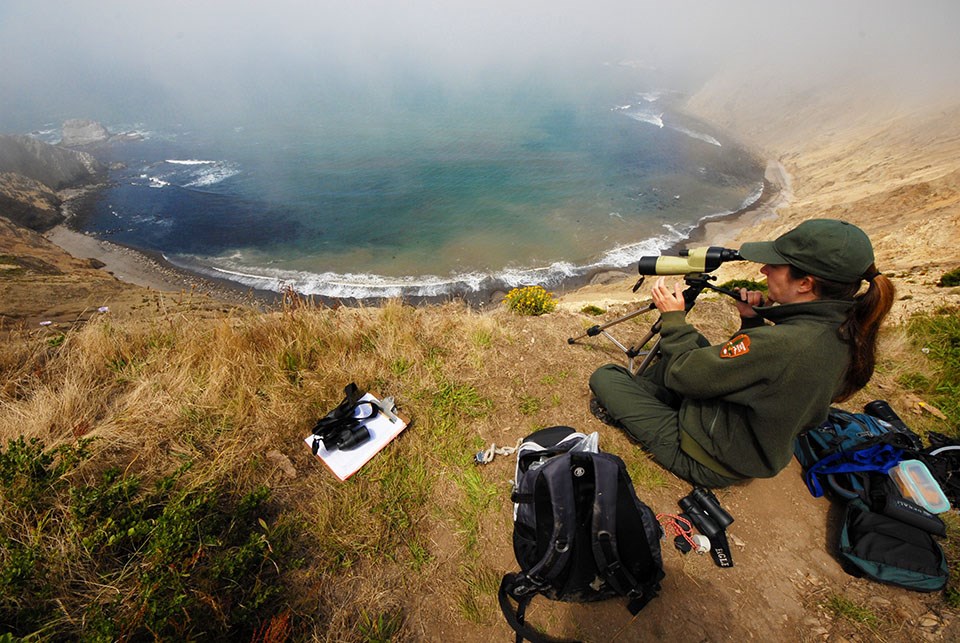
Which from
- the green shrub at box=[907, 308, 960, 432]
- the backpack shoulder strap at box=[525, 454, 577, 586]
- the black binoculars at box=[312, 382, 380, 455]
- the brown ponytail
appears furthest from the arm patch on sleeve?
the green shrub at box=[907, 308, 960, 432]

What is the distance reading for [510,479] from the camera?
2.98m

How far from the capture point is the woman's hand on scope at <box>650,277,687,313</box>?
9.36 ft

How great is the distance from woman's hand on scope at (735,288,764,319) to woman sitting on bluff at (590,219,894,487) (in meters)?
0.46

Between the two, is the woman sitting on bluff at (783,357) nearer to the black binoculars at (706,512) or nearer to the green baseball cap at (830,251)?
the green baseball cap at (830,251)

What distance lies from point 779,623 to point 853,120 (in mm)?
60802

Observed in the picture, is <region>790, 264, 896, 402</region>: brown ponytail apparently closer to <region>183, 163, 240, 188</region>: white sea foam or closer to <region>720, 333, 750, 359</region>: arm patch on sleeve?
<region>720, 333, 750, 359</region>: arm patch on sleeve

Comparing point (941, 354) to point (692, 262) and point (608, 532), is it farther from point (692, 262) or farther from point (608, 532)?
point (608, 532)

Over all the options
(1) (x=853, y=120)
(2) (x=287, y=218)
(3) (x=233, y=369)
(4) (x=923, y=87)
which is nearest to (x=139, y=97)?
(2) (x=287, y=218)

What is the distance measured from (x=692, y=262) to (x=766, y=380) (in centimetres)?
115

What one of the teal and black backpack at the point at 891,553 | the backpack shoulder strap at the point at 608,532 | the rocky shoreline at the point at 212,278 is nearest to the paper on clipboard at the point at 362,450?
the backpack shoulder strap at the point at 608,532

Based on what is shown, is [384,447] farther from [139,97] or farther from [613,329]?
[139,97]

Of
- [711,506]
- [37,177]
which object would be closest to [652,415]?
[711,506]

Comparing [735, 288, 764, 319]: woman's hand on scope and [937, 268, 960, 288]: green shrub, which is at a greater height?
[735, 288, 764, 319]: woman's hand on scope

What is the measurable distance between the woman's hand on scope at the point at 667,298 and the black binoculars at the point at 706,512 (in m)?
1.43
